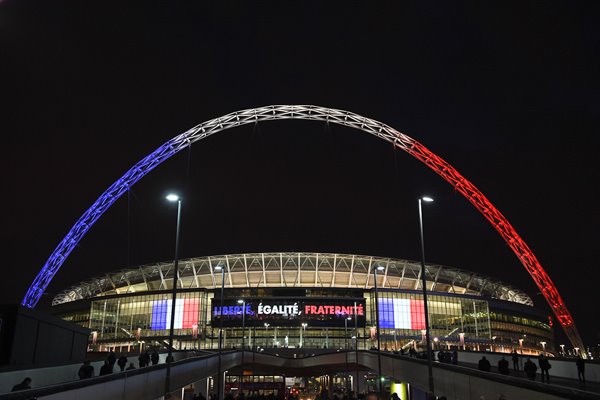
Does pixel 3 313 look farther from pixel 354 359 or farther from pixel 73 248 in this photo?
pixel 73 248

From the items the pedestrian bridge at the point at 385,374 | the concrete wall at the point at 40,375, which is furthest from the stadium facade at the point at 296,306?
the concrete wall at the point at 40,375

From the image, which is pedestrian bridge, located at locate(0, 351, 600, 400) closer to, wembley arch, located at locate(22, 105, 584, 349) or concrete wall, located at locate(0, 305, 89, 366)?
concrete wall, located at locate(0, 305, 89, 366)

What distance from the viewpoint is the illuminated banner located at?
100875 mm

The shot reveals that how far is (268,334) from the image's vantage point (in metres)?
104

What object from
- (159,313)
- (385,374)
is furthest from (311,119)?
(159,313)

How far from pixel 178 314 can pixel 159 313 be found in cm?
406

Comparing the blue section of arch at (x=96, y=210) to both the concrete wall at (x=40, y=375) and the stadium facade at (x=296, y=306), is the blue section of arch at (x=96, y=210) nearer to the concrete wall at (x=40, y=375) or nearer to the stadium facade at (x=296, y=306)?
the stadium facade at (x=296, y=306)

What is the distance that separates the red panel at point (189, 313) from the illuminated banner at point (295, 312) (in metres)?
3.98

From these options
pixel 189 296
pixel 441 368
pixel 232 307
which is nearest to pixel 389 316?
pixel 232 307

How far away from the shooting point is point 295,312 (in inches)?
3981

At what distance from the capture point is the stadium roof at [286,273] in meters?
112

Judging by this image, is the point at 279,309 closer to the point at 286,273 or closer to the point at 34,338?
the point at 286,273

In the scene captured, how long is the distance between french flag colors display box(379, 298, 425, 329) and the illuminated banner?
4770 millimetres

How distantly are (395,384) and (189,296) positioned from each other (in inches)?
2475
